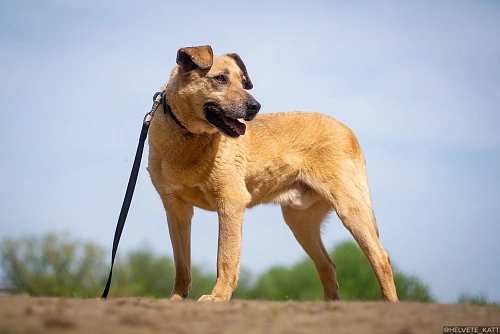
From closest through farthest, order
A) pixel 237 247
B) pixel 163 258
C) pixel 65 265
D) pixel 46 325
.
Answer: pixel 46 325 → pixel 237 247 → pixel 65 265 → pixel 163 258

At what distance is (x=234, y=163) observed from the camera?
22.6 feet

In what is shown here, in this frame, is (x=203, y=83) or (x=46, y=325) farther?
(x=203, y=83)

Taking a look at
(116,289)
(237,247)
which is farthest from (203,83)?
(116,289)

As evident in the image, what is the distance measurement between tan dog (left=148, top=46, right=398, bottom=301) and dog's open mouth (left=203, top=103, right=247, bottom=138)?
0.4 inches

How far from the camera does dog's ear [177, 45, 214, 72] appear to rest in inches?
262

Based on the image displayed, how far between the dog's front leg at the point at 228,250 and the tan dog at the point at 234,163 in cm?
1

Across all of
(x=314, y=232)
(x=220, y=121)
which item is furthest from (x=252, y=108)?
(x=314, y=232)

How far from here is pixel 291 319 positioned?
3.92m

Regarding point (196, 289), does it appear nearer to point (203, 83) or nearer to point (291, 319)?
point (203, 83)

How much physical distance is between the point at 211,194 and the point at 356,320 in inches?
122

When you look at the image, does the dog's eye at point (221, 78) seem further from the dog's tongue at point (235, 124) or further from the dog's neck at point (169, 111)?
the dog's neck at point (169, 111)

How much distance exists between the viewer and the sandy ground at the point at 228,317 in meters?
3.50

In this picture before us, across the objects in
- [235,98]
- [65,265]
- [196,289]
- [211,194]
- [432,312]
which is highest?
[235,98]

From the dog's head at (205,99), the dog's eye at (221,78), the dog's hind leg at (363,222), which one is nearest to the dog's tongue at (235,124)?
the dog's head at (205,99)
